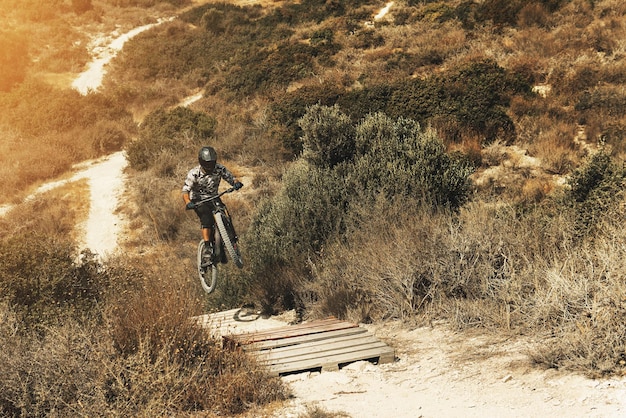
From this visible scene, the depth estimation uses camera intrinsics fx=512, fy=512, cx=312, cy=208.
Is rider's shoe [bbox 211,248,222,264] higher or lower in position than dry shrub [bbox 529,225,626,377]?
higher

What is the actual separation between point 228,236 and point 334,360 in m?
3.11

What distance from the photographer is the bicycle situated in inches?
300

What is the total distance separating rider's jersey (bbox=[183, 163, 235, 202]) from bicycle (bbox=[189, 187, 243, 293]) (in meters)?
0.15

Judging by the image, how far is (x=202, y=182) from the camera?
25.3 ft

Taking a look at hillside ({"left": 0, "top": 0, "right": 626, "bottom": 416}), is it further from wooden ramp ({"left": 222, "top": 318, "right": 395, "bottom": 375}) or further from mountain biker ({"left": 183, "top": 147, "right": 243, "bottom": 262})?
mountain biker ({"left": 183, "top": 147, "right": 243, "bottom": 262})

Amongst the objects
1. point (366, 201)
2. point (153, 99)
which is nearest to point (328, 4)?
point (153, 99)

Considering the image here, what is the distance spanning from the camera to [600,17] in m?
19.8

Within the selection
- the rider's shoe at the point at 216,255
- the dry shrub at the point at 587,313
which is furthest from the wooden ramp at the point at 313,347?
the rider's shoe at the point at 216,255

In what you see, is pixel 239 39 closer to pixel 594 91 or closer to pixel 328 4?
pixel 328 4

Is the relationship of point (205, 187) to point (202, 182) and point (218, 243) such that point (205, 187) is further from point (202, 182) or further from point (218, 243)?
point (218, 243)

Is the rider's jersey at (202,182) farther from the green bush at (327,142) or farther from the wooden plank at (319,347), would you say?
the wooden plank at (319,347)

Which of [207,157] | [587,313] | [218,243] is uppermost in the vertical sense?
[207,157]

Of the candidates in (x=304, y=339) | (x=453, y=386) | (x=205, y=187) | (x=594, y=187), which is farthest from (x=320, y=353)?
(x=594, y=187)

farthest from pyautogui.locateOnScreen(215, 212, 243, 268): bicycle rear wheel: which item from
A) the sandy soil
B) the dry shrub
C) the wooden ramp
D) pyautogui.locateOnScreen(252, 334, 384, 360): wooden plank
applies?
the dry shrub
